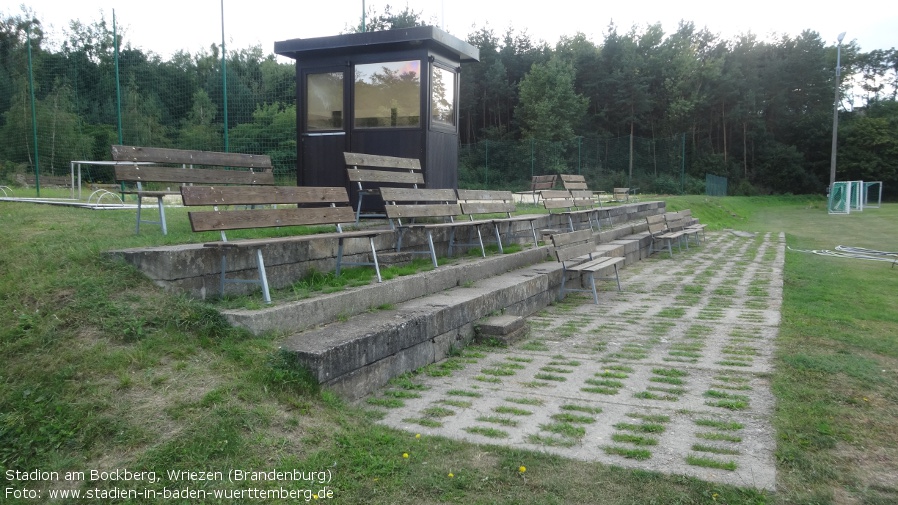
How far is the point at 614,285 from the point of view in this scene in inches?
382

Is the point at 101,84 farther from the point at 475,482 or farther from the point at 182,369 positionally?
the point at 475,482

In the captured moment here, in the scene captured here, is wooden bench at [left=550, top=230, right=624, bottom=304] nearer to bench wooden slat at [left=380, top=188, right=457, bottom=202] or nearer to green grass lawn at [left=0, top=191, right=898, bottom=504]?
bench wooden slat at [left=380, top=188, right=457, bottom=202]

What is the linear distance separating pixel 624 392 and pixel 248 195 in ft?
10.3

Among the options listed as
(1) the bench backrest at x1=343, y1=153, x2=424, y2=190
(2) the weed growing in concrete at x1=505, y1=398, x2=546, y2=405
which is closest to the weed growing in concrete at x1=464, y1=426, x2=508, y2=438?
(2) the weed growing in concrete at x1=505, y1=398, x2=546, y2=405

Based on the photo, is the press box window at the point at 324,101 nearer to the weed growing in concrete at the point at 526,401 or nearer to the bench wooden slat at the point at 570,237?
the bench wooden slat at the point at 570,237

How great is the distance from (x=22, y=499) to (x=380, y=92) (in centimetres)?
687

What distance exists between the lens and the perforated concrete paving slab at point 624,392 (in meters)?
3.40

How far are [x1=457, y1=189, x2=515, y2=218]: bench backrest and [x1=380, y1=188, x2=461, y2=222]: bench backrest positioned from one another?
0.48 ft

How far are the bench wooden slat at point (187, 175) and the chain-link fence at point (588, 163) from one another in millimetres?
20342

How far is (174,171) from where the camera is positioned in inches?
238

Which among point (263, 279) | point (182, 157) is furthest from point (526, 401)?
point (182, 157)

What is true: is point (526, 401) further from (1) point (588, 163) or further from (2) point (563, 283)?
(1) point (588, 163)

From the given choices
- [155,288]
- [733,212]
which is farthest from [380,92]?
[733,212]

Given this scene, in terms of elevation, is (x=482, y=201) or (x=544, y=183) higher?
(x=544, y=183)
